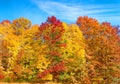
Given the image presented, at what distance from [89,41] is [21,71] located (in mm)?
12401

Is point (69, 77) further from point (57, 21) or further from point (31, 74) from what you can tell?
point (57, 21)

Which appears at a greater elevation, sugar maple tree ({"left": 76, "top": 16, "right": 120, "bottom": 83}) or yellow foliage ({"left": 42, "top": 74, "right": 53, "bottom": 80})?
sugar maple tree ({"left": 76, "top": 16, "right": 120, "bottom": 83})

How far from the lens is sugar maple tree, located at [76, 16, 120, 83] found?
4666 cm

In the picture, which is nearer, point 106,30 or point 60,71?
point 60,71

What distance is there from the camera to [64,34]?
4866 centimetres

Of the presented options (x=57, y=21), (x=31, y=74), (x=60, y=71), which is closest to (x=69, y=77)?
(x=60, y=71)

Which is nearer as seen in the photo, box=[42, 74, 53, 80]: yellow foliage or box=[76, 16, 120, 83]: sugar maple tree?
box=[42, 74, 53, 80]: yellow foliage

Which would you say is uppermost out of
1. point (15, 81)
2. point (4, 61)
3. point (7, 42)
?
point (7, 42)

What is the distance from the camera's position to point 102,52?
4753cm

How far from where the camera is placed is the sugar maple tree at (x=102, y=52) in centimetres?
4666

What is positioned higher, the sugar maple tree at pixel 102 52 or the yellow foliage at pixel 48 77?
the sugar maple tree at pixel 102 52

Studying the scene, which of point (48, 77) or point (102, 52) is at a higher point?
point (102, 52)

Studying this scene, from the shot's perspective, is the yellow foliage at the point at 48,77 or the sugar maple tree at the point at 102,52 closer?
the yellow foliage at the point at 48,77

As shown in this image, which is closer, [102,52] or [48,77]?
[48,77]
